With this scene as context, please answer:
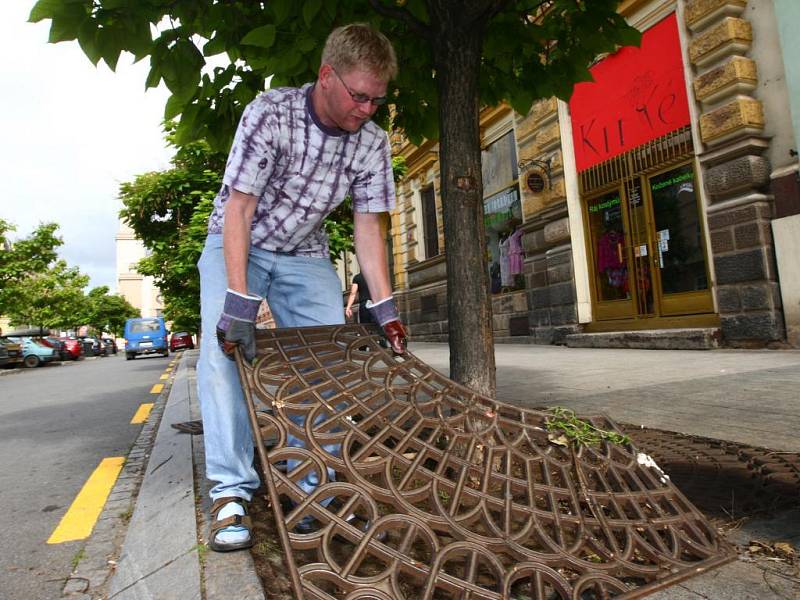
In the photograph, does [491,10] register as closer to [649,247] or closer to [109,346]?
[649,247]

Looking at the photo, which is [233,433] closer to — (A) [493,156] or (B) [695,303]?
(B) [695,303]

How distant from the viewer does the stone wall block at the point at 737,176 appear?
22.9ft

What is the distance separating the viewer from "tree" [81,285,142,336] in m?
68.6

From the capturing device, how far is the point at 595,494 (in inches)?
67.8

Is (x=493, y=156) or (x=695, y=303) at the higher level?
(x=493, y=156)

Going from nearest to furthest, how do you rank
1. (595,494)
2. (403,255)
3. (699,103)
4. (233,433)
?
1. (595,494)
2. (233,433)
3. (699,103)
4. (403,255)

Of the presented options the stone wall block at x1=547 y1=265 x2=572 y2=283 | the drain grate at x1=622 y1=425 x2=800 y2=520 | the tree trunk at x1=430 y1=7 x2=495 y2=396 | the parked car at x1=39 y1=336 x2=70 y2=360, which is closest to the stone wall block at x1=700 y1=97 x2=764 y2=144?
the stone wall block at x1=547 y1=265 x2=572 y2=283

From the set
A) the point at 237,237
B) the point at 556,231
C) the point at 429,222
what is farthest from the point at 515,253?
the point at 237,237

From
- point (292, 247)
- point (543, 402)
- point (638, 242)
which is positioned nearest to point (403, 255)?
point (638, 242)

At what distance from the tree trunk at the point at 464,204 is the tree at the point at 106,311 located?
2862 inches

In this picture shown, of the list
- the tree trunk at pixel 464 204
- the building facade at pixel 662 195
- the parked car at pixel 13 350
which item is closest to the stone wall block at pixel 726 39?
→ the building facade at pixel 662 195

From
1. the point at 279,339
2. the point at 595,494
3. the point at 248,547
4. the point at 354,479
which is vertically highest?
the point at 279,339

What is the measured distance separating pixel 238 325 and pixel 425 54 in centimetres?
212

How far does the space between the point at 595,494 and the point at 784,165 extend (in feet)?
22.6
